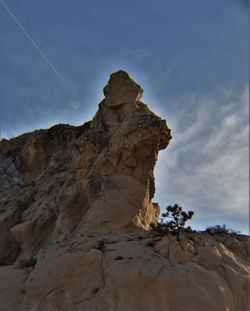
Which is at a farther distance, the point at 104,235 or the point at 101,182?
the point at 101,182

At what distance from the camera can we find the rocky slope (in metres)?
9.07

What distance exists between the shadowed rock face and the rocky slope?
58mm

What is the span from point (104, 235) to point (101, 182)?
4.26 meters

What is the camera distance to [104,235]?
12656 millimetres

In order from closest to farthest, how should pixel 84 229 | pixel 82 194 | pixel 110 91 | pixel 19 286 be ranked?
pixel 19 286
pixel 84 229
pixel 82 194
pixel 110 91

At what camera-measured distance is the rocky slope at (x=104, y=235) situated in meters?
9.07

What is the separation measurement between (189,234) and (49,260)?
4956mm

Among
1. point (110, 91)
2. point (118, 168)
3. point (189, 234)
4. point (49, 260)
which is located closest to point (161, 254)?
point (189, 234)

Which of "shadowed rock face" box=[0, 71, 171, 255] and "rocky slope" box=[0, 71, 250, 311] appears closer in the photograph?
"rocky slope" box=[0, 71, 250, 311]

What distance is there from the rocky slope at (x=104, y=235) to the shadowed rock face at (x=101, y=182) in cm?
6

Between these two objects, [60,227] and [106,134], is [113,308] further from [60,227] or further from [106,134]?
[106,134]

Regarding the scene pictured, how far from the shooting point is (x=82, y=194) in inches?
714

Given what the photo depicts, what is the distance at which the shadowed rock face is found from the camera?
15336 millimetres

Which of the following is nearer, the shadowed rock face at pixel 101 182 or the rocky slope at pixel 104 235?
the rocky slope at pixel 104 235
